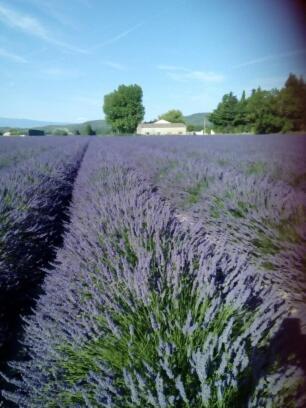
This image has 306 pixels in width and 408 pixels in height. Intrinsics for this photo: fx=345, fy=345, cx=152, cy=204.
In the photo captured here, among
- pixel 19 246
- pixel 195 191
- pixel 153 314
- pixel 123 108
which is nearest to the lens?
pixel 153 314

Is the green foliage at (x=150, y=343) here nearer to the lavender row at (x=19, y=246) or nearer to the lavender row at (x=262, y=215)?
the lavender row at (x=19, y=246)

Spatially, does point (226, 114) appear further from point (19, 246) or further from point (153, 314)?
point (153, 314)

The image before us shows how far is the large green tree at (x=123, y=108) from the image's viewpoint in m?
71.8

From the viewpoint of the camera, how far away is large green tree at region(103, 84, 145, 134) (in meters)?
71.8

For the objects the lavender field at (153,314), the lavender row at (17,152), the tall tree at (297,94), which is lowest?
the lavender row at (17,152)

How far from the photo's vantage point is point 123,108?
2835 inches

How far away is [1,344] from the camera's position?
3012 millimetres

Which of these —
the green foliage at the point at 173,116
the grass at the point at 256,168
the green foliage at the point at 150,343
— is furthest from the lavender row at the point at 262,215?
the green foliage at the point at 173,116

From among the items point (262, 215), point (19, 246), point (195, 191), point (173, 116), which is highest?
point (262, 215)

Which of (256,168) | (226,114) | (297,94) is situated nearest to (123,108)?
(226,114)

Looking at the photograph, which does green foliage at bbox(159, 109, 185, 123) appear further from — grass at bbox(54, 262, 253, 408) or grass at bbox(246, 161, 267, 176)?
grass at bbox(54, 262, 253, 408)

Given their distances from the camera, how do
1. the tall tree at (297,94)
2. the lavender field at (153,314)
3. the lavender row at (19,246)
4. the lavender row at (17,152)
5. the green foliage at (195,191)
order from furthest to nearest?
the lavender row at (17,152), the green foliage at (195,191), the lavender row at (19,246), the tall tree at (297,94), the lavender field at (153,314)

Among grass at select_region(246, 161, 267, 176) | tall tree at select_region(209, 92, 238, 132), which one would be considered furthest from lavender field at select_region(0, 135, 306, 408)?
tall tree at select_region(209, 92, 238, 132)

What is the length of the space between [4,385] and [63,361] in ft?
4.25
